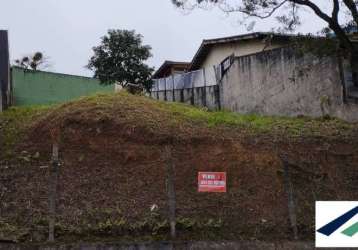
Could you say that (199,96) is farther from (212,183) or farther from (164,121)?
(212,183)

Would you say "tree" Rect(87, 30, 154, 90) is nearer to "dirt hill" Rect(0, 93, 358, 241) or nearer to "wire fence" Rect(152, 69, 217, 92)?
"wire fence" Rect(152, 69, 217, 92)

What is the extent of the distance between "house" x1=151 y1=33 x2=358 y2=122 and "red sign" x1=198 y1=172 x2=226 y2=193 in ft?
17.2

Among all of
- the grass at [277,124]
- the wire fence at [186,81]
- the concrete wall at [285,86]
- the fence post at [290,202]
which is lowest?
the fence post at [290,202]

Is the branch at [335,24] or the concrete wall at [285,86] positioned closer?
the branch at [335,24]

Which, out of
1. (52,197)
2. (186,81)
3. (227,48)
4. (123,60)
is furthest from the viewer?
(123,60)

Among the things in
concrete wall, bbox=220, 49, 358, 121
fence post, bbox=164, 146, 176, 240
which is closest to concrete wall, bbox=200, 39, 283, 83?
concrete wall, bbox=220, 49, 358, 121

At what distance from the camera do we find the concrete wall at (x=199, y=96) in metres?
19.6

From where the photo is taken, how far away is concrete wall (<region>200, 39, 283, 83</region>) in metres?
20.6

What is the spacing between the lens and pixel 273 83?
53.6ft

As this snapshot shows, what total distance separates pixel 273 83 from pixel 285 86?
22.4 inches

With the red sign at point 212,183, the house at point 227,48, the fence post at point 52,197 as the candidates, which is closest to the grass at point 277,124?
the red sign at point 212,183

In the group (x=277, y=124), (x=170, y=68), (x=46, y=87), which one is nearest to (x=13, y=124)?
(x=277, y=124)

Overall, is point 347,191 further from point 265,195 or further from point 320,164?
point 265,195

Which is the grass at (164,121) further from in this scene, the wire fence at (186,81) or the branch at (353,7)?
the wire fence at (186,81)
